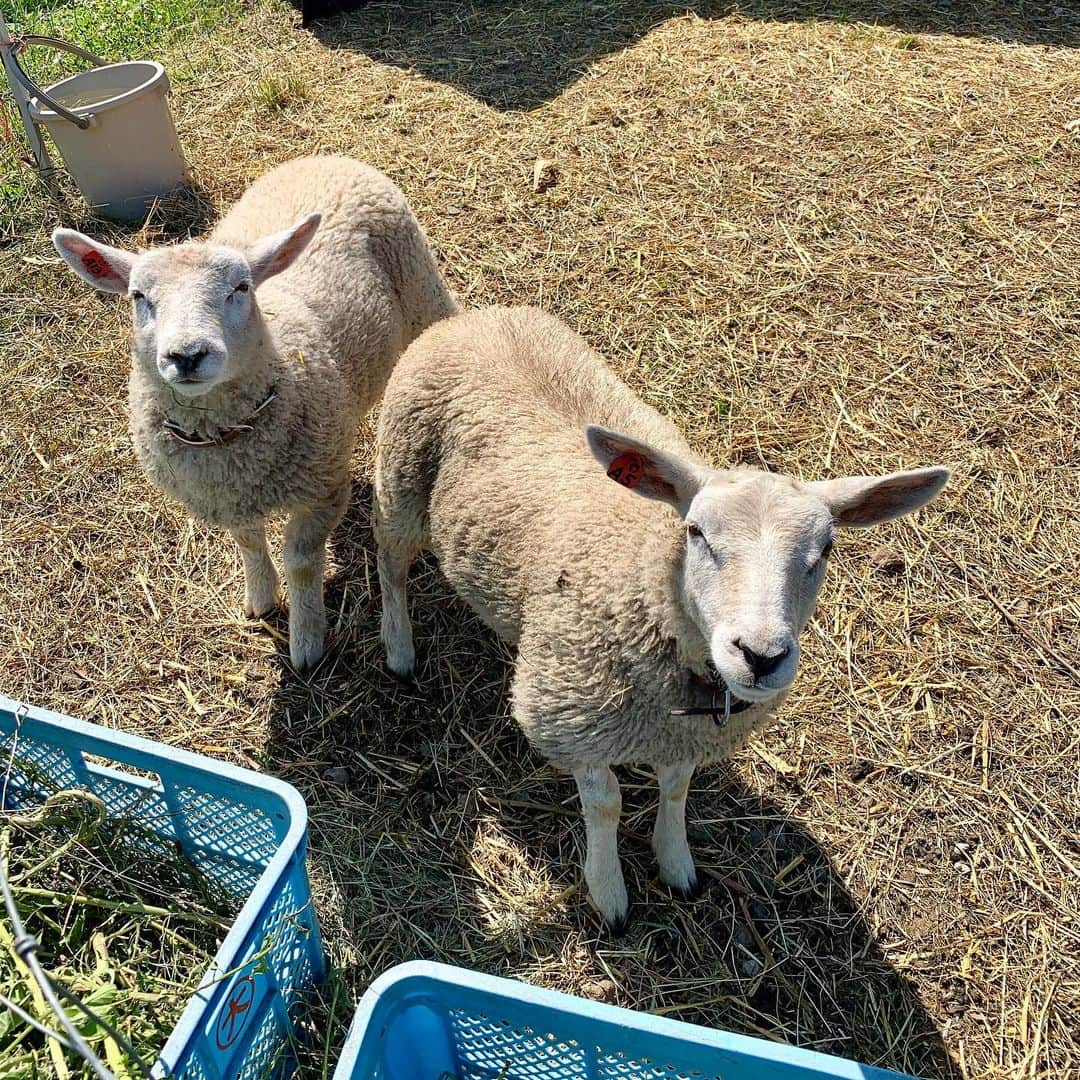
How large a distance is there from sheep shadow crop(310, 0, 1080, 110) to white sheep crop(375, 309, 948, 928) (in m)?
4.14

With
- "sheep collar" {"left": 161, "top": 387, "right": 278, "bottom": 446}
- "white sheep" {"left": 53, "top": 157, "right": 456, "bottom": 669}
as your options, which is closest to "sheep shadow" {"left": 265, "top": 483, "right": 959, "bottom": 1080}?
"white sheep" {"left": 53, "top": 157, "right": 456, "bottom": 669}

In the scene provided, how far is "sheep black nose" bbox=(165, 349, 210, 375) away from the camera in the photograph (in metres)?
2.90

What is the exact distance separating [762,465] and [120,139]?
4257 millimetres

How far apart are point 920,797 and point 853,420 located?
1.84 m

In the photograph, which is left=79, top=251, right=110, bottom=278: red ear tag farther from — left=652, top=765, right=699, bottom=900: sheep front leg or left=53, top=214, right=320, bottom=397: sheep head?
left=652, top=765, right=699, bottom=900: sheep front leg

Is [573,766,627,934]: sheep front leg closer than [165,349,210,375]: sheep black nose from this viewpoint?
Yes

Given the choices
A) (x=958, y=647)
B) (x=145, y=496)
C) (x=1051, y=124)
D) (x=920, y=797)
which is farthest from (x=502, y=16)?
(x=920, y=797)

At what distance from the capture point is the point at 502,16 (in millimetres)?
7613

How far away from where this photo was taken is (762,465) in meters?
4.30

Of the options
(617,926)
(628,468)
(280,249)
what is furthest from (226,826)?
(280,249)

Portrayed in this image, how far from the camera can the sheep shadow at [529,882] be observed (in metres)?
2.86

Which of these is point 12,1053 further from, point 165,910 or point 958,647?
point 958,647

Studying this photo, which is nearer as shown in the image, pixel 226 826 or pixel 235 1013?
pixel 235 1013

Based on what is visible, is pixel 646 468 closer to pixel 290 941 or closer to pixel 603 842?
pixel 603 842
